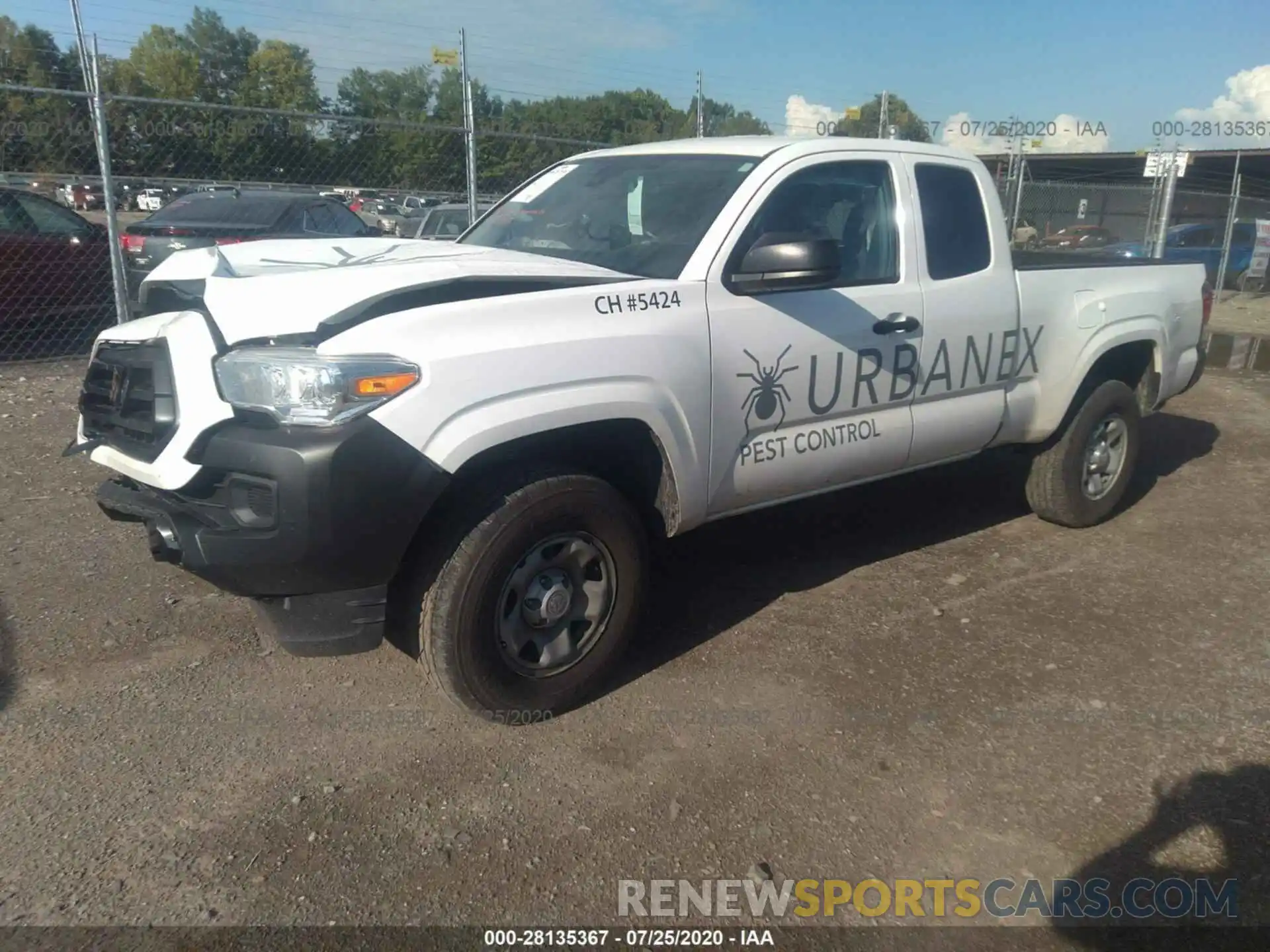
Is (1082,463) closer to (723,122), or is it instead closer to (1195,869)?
(1195,869)

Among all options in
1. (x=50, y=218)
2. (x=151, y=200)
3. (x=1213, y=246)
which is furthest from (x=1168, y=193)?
(x=50, y=218)

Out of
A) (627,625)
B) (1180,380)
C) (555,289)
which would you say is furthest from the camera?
(1180,380)

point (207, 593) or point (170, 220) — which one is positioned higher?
point (170, 220)

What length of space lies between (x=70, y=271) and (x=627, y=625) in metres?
8.41

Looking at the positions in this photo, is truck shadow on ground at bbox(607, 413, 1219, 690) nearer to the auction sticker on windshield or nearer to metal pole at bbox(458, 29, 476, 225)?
the auction sticker on windshield

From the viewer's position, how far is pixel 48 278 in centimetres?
932

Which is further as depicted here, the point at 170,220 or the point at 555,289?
the point at 170,220

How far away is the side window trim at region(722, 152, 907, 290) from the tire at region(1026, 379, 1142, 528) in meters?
1.65

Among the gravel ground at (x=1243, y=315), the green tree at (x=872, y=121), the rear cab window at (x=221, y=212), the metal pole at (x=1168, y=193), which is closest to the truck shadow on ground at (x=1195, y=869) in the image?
the green tree at (x=872, y=121)

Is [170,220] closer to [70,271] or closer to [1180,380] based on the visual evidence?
[70,271]

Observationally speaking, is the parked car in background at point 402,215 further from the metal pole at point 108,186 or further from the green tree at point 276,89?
the metal pole at point 108,186

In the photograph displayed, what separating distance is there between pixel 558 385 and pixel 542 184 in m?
1.93

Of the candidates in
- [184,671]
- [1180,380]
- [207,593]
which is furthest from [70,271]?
[1180,380]

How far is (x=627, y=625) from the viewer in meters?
3.56
